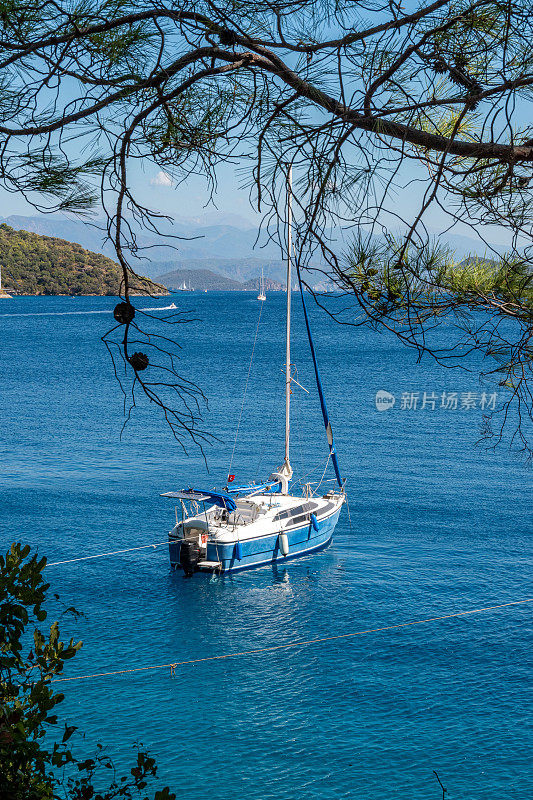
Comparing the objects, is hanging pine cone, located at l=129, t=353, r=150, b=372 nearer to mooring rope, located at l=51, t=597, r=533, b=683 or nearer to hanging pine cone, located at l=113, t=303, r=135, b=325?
hanging pine cone, located at l=113, t=303, r=135, b=325

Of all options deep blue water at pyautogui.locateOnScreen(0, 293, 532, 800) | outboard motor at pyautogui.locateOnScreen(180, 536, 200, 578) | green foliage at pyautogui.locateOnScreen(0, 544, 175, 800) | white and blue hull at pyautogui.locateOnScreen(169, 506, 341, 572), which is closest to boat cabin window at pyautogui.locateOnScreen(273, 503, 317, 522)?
white and blue hull at pyautogui.locateOnScreen(169, 506, 341, 572)

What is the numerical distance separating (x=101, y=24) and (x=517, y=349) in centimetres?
214

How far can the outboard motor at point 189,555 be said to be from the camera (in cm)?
1856

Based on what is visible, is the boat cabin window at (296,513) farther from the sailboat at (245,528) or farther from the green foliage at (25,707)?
the green foliage at (25,707)

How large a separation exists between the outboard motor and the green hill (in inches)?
2765

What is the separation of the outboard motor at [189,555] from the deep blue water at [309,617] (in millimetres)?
508

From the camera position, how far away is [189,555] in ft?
61.1

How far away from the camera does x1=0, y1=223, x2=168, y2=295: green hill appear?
87.4 m

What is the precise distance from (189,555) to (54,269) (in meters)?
82.8

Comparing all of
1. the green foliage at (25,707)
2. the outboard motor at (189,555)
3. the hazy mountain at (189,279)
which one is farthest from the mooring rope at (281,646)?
the hazy mountain at (189,279)

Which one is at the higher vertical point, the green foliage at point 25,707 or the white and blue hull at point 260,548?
the green foliage at point 25,707

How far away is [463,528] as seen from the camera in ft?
76.5

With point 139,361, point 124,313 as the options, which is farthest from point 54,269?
point 139,361

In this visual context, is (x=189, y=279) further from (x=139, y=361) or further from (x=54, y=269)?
(x=139, y=361)
